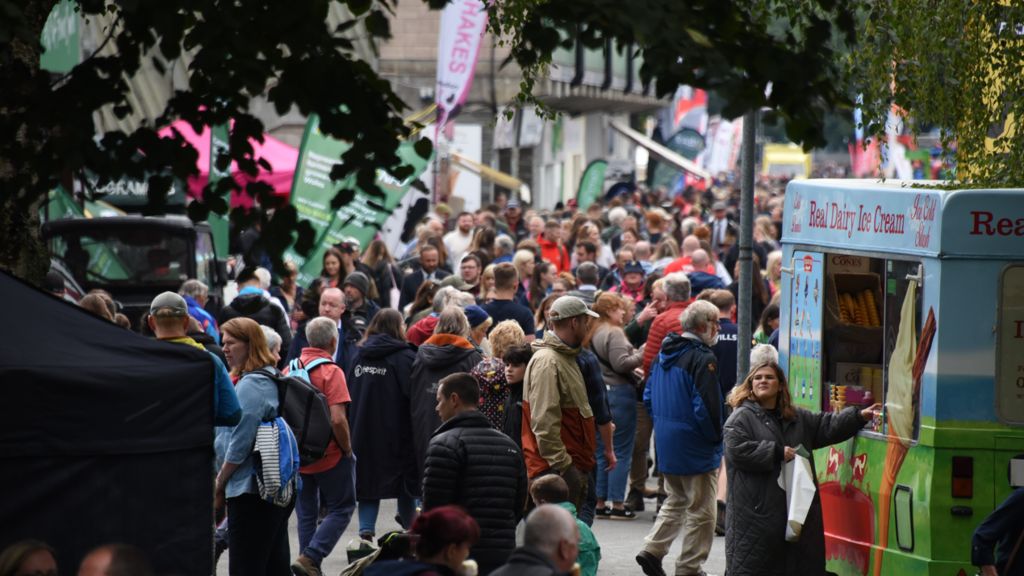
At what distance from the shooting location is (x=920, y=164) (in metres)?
44.0

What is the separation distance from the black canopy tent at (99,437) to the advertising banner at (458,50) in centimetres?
1442

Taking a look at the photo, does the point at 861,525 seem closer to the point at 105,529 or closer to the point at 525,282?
the point at 105,529

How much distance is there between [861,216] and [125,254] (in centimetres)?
1087

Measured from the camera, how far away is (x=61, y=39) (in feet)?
74.4

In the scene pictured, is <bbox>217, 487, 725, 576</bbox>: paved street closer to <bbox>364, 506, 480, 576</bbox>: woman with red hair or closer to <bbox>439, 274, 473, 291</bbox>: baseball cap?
<bbox>439, 274, 473, 291</bbox>: baseball cap

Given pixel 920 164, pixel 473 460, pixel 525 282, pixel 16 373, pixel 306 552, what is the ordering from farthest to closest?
pixel 920 164 → pixel 525 282 → pixel 306 552 → pixel 473 460 → pixel 16 373

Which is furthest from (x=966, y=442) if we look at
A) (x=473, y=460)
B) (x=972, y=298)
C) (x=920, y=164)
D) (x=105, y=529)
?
(x=920, y=164)

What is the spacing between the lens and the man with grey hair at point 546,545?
5.89m

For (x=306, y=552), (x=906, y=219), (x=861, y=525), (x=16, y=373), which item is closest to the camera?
(x=16, y=373)

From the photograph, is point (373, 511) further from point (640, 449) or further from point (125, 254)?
point (125, 254)

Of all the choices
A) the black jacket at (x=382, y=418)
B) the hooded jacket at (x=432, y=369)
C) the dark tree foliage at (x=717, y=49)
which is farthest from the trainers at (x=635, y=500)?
the dark tree foliage at (x=717, y=49)

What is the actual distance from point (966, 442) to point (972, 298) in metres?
0.71

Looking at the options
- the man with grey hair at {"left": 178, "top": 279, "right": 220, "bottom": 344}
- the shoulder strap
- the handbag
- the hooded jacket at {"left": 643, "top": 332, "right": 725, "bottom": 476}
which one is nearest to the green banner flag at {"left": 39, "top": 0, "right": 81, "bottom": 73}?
the man with grey hair at {"left": 178, "top": 279, "right": 220, "bottom": 344}

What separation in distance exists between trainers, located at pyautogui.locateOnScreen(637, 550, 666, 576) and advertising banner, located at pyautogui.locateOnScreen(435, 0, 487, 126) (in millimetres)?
11256
